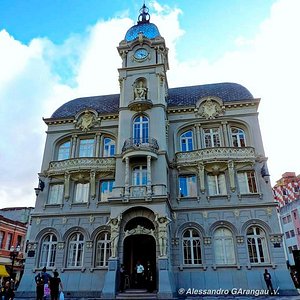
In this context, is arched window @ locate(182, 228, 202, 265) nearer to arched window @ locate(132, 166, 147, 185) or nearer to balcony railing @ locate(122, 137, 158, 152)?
arched window @ locate(132, 166, 147, 185)

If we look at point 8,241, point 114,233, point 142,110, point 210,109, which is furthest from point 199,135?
point 8,241

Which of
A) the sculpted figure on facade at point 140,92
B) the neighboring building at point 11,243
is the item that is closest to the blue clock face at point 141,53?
the sculpted figure on facade at point 140,92

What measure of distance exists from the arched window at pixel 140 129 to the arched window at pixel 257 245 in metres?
10.4

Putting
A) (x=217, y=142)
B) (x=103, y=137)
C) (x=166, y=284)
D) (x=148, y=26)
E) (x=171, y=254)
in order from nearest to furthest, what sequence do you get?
(x=166, y=284)
(x=171, y=254)
(x=217, y=142)
(x=103, y=137)
(x=148, y=26)

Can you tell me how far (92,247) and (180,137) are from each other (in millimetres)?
11508

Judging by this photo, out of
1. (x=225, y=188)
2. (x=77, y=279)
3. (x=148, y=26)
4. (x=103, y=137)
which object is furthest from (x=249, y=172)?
(x=148, y=26)

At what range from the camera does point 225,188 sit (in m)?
22.3

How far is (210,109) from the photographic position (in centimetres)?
2494

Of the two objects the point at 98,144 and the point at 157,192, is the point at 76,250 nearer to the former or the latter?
the point at 157,192

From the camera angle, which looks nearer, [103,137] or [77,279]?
[77,279]

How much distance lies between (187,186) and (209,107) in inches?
287

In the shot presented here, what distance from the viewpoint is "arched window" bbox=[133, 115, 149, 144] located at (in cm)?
2266

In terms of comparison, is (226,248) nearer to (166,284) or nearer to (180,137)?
A: (166,284)

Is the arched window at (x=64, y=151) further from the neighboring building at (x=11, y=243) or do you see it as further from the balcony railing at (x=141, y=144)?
the neighboring building at (x=11, y=243)
